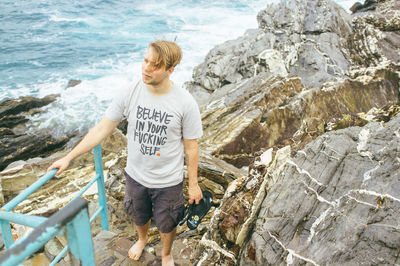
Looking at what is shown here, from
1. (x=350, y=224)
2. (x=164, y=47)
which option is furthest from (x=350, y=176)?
(x=164, y=47)

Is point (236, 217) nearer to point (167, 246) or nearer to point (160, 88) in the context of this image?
point (167, 246)

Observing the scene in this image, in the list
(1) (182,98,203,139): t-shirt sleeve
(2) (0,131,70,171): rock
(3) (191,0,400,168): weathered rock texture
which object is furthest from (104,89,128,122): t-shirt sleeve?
(2) (0,131,70,171): rock

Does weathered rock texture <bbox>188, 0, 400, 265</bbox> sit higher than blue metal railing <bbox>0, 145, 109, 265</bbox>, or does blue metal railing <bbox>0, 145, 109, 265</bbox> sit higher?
blue metal railing <bbox>0, 145, 109, 265</bbox>

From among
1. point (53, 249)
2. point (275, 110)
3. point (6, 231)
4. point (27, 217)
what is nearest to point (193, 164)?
point (6, 231)

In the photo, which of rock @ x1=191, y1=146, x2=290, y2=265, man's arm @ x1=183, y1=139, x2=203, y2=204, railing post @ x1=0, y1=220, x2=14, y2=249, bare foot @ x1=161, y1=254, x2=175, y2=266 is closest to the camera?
railing post @ x1=0, y1=220, x2=14, y2=249

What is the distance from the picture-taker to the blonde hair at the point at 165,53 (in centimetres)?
253

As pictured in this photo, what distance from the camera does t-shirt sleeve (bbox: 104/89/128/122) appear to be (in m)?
2.79

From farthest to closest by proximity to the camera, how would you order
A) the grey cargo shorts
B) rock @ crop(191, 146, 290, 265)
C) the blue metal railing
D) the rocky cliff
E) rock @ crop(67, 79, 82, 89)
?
1. rock @ crop(67, 79, 82, 89)
2. rock @ crop(191, 146, 290, 265)
3. the grey cargo shorts
4. the rocky cliff
5. the blue metal railing

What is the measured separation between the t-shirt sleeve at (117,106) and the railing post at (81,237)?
61.4 inches

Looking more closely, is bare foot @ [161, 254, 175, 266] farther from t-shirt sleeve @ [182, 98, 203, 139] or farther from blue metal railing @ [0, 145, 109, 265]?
t-shirt sleeve @ [182, 98, 203, 139]

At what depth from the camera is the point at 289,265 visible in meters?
2.65

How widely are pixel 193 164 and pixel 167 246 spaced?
39.0 inches

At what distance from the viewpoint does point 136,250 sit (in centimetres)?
346

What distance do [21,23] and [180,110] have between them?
91.7ft
